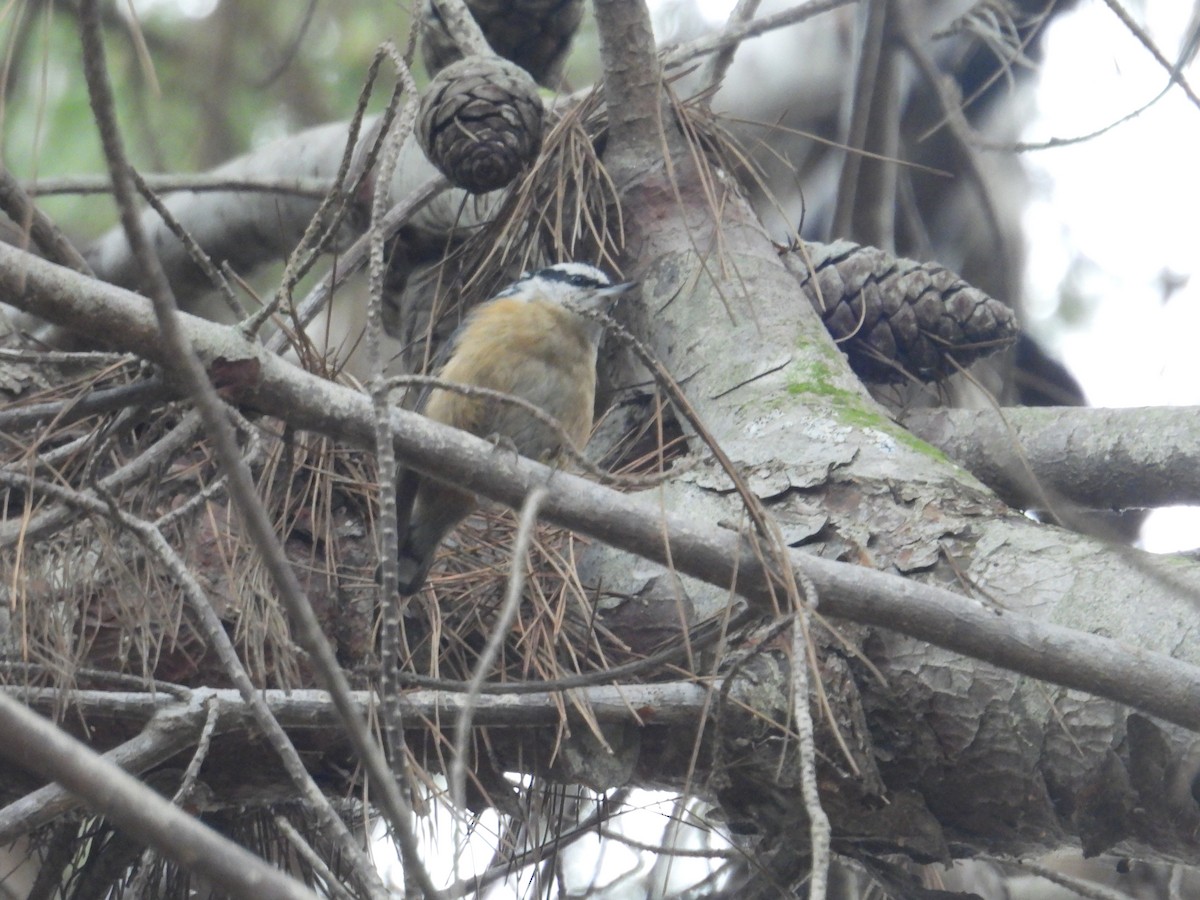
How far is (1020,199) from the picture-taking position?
405 cm

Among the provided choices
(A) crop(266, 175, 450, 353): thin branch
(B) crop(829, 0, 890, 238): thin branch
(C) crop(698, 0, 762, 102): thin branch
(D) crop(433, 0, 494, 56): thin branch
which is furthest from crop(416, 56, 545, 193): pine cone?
(B) crop(829, 0, 890, 238): thin branch

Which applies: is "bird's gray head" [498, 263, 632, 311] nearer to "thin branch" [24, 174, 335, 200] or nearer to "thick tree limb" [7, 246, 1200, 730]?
"thin branch" [24, 174, 335, 200]

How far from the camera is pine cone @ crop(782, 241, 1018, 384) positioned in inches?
120

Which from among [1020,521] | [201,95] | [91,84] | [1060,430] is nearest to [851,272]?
[1060,430]

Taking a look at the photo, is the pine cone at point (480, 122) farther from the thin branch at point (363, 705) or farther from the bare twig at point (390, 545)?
the thin branch at point (363, 705)

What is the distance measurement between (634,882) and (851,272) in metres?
1.55

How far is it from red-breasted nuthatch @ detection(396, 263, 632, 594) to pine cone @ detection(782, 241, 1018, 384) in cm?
60

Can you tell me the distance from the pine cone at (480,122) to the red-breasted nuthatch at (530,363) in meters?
0.27

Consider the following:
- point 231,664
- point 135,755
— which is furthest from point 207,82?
point 231,664

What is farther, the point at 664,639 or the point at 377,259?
the point at 664,639

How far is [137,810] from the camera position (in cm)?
78

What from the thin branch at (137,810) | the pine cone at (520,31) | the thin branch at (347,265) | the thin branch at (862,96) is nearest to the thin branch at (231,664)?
the thin branch at (137,810)

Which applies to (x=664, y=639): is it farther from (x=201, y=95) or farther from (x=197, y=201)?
(x=197, y=201)

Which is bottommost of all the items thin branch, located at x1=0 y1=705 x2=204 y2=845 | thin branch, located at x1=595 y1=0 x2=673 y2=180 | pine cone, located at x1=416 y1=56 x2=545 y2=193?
thin branch, located at x1=0 y1=705 x2=204 y2=845
